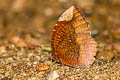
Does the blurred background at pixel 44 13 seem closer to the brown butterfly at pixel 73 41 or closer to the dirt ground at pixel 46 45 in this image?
the dirt ground at pixel 46 45

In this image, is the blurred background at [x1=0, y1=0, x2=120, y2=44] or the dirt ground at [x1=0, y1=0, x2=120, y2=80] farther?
the blurred background at [x1=0, y1=0, x2=120, y2=44]

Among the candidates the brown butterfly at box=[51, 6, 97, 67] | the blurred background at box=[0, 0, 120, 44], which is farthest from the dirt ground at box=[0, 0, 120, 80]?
the brown butterfly at box=[51, 6, 97, 67]

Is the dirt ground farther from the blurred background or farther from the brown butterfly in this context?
the brown butterfly

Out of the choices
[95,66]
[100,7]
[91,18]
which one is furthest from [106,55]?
[100,7]

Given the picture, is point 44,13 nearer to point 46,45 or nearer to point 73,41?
point 46,45

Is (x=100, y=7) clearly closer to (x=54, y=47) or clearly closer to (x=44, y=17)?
(x=44, y=17)

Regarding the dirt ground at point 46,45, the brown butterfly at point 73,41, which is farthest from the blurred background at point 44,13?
the brown butterfly at point 73,41

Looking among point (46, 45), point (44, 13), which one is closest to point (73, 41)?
point (46, 45)
